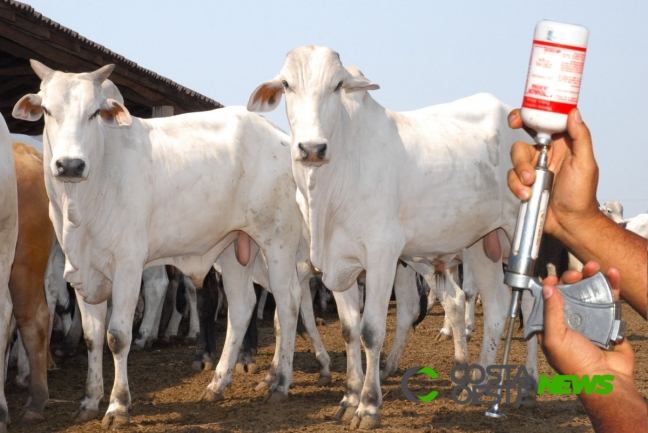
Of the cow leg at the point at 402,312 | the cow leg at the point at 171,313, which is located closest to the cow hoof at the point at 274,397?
the cow leg at the point at 402,312

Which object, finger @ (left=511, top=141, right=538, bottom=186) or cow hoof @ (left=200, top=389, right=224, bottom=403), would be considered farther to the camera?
cow hoof @ (left=200, top=389, right=224, bottom=403)

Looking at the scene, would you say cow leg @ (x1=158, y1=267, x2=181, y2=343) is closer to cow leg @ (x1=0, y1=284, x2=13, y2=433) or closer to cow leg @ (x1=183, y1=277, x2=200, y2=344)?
cow leg @ (x1=183, y1=277, x2=200, y2=344)

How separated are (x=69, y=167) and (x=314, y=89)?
5.82 feet

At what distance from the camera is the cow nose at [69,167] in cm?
577

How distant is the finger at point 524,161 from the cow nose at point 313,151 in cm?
291

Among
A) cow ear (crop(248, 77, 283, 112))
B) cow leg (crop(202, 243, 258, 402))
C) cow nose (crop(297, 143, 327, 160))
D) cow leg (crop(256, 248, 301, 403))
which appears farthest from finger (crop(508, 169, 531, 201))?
cow leg (crop(202, 243, 258, 402))

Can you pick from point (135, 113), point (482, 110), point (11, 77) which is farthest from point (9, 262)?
point (135, 113)

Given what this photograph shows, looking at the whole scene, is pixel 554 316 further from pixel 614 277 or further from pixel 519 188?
pixel 519 188

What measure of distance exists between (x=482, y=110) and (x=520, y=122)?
4.92 meters

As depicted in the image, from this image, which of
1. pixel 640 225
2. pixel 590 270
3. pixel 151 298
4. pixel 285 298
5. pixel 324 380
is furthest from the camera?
pixel 640 225

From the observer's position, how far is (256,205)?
299 inches

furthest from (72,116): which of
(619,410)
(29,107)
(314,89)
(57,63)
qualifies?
(57,63)

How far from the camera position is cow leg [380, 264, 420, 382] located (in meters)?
8.40

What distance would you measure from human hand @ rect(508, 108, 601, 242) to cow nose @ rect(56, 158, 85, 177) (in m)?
3.74
